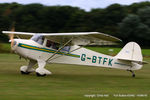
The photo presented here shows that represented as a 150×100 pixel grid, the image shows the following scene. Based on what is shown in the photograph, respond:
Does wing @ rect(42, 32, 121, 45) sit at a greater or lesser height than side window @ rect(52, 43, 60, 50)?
greater

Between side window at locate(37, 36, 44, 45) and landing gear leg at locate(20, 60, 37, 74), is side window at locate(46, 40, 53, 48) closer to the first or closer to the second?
side window at locate(37, 36, 44, 45)

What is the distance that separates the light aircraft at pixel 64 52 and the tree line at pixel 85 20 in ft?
122

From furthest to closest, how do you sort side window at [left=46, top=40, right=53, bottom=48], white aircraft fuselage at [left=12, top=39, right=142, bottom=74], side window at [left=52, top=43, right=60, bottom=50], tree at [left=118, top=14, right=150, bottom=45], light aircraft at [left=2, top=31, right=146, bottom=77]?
tree at [left=118, top=14, right=150, bottom=45], side window at [left=52, top=43, right=60, bottom=50], side window at [left=46, top=40, right=53, bottom=48], white aircraft fuselage at [left=12, top=39, right=142, bottom=74], light aircraft at [left=2, top=31, right=146, bottom=77]

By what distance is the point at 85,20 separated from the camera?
2361 inches

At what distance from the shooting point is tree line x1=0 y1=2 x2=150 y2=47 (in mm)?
51394

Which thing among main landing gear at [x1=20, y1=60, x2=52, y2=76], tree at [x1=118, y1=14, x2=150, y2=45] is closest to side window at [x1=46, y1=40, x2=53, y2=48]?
main landing gear at [x1=20, y1=60, x2=52, y2=76]

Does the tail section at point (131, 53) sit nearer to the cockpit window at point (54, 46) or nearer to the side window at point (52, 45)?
the cockpit window at point (54, 46)

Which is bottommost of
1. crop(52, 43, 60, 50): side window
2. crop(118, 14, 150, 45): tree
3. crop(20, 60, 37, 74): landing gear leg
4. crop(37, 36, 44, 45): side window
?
crop(20, 60, 37, 74): landing gear leg

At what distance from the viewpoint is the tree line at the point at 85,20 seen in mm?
51394

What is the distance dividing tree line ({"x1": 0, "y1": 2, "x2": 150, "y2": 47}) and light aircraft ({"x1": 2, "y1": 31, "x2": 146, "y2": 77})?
37.1m

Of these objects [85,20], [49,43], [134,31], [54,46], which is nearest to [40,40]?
[49,43]

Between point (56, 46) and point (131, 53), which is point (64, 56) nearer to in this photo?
point (56, 46)

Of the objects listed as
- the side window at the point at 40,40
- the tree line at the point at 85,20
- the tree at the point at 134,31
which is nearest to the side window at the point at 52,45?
the side window at the point at 40,40

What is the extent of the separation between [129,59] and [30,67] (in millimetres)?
4616
